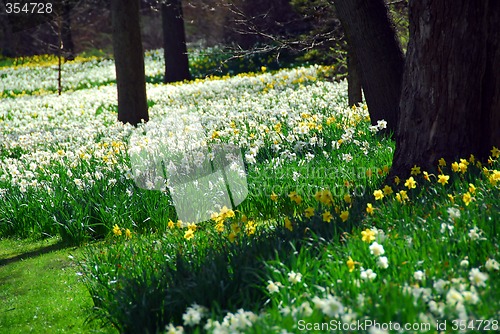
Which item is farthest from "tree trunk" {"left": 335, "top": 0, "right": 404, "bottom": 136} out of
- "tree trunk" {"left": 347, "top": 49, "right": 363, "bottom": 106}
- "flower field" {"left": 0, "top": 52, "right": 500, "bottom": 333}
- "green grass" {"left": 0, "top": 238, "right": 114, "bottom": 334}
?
"green grass" {"left": 0, "top": 238, "right": 114, "bottom": 334}

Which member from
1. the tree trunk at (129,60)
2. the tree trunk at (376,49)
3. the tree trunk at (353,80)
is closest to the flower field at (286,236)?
the tree trunk at (376,49)

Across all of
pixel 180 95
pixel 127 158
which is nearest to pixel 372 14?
pixel 127 158

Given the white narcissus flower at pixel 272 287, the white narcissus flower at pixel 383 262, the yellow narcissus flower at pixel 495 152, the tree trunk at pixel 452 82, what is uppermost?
the tree trunk at pixel 452 82

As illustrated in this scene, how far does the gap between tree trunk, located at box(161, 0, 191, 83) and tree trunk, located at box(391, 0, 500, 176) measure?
15791 millimetres

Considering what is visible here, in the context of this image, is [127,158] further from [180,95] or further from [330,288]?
[180,95]

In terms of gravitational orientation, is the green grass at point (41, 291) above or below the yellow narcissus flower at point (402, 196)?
below

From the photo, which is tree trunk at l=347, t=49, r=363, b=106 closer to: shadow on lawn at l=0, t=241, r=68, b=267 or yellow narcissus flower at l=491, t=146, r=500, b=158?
yellow narcissus flower at l=491, t=146, r=500, b=158

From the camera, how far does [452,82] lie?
4969 mm

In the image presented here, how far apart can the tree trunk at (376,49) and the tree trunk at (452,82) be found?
5.26 feet

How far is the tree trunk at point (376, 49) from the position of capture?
672 centimetres

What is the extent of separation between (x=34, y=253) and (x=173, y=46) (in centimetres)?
1527

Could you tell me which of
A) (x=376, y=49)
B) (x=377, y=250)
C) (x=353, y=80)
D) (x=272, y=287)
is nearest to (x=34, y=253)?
(x=272, y=287)

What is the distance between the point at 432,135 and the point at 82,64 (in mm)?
24094

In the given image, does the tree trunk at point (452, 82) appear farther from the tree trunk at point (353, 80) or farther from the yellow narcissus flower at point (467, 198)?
the tree trunk at point (353, 80)
